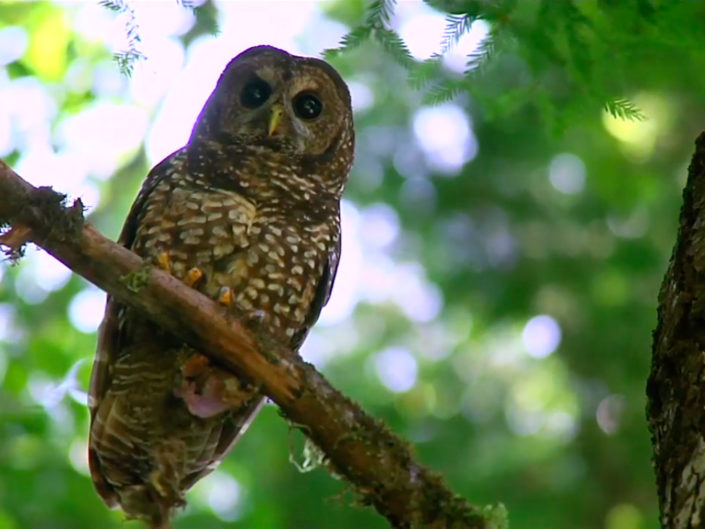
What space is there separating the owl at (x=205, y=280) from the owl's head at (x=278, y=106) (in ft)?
0.03

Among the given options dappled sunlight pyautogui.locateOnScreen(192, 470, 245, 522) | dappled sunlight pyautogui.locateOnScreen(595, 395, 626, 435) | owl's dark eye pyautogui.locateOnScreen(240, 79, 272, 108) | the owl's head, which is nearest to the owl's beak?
the owl's head

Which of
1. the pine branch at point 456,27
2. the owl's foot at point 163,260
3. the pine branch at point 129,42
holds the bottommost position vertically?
the owl's foot at point 163,260

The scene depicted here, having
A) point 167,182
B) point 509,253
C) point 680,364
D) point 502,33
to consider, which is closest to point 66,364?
point 167,182

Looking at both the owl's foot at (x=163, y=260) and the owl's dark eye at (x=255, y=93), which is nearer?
A: the owl's foot at (x=163, y=260)

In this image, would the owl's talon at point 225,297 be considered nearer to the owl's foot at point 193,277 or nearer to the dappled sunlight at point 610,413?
the owl's foot at point 193,277

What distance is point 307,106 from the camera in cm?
492

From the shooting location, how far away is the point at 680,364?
9.61 feet

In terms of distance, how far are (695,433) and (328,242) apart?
6.42ft

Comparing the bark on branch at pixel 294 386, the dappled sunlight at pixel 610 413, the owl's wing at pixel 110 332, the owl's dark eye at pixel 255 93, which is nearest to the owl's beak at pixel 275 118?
the owl's dark eye at pixel 255 93

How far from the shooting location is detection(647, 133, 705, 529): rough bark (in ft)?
9.08

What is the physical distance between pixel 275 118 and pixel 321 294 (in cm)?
77

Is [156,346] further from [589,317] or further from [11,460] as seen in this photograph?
[589,317]

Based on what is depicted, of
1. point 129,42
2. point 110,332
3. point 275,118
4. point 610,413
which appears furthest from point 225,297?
point 610,413

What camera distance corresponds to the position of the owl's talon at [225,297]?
12.8ft
